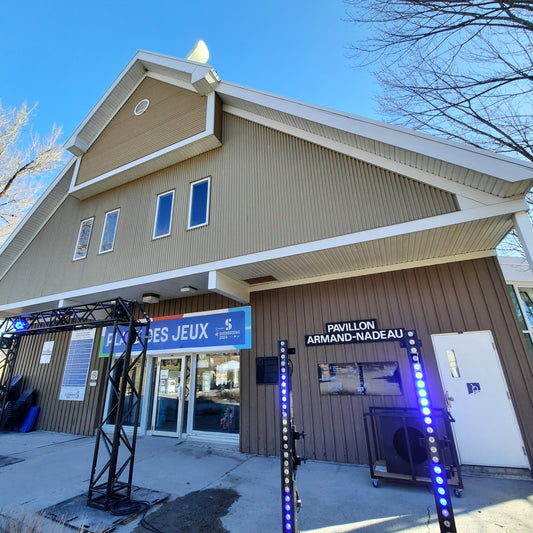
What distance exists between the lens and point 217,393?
747 cm

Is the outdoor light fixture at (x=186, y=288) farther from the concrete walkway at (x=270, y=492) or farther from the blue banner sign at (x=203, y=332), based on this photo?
the concrete walkway at (x=270, y=492)

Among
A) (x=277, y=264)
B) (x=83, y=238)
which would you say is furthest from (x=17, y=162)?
(x=277, y=264)

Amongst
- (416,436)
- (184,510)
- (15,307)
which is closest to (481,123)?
(416,436)

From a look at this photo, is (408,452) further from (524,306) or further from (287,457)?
(524,306)

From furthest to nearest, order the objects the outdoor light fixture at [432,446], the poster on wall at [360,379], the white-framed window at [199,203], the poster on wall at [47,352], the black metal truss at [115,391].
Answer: the poster on wall at [47,352] → the white-framed window at [199,203] → the poster on wall at [360,379] → the black metal truss at [115,391] → the outdoor light fixture at [432,446]

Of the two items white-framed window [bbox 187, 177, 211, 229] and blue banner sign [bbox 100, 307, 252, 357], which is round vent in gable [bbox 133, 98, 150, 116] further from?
blue banner sign [bbox 100, 307, 252, 357]

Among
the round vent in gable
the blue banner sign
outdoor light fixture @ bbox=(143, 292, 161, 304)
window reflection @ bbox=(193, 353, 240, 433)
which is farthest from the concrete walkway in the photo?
the round vent in gable

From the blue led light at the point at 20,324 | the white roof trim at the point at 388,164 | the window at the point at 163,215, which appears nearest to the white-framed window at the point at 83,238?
the blue led light at the point at 20,324

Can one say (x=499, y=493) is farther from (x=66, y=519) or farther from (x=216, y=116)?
(x=216, y=116)

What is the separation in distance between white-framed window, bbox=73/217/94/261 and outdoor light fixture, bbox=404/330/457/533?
9324 mm

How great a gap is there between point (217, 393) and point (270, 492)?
3406 mm

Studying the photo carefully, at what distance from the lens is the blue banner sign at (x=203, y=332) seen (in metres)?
7.20

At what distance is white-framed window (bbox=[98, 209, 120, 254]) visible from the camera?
8.41 m

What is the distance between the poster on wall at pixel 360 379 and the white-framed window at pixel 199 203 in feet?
14.6
